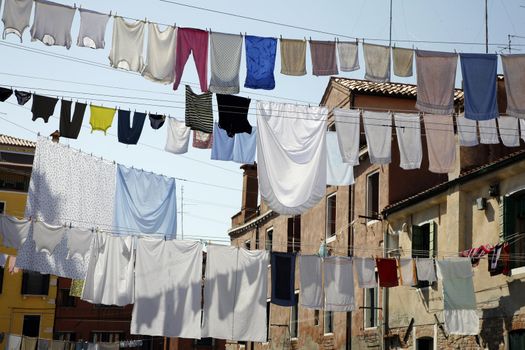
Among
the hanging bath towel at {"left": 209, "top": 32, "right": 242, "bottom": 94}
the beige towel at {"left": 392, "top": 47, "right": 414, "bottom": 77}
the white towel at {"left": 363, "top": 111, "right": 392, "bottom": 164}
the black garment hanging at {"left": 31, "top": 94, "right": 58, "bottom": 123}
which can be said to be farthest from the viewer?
the white towel at {"left": 363, "top": 111, "right": 392, "bottom": 164}

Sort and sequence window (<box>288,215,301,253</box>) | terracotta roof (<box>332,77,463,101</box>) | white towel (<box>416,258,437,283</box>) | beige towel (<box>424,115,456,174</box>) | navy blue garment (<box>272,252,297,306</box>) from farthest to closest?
1. window (<box>288,215,301,253</box>)
2. terracotta roof (<box>332,77,463,101</box>)
3. navy blue garment (<box>272,252,297,306</box>)
4. white towel (<box>416,258,437,283</box>)
5. beige towel (<box>424,115,456,174</box>)

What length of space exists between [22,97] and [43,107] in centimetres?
50

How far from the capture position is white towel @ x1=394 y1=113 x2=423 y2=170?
64.6ft

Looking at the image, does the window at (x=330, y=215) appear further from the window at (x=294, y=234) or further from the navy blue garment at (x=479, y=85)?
the navy blue garment at (x=479, y=85)

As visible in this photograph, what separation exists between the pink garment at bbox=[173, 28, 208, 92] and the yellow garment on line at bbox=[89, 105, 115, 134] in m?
1.90

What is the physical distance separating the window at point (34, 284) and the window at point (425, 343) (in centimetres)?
2819

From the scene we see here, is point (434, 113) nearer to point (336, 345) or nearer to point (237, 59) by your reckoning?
point (237, 59)

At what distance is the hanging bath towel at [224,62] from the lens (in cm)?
1795

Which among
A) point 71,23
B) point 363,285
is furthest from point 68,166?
point 363,285

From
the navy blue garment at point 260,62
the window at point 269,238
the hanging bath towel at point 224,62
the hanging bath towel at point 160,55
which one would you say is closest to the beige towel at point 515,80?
the navy blue garment at point 260,62

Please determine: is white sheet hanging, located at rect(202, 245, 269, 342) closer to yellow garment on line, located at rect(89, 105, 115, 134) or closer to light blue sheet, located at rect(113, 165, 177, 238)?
light blue sheet, located at rect(113, 165, 177, 238)

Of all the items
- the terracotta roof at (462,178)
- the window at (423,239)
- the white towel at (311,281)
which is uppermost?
the terracotta roof at (462,178)

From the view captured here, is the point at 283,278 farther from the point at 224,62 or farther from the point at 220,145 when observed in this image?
the point at 224,62

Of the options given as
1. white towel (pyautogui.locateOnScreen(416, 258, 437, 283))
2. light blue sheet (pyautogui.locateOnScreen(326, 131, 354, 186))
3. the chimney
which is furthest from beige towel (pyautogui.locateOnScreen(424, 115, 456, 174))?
the chimney
